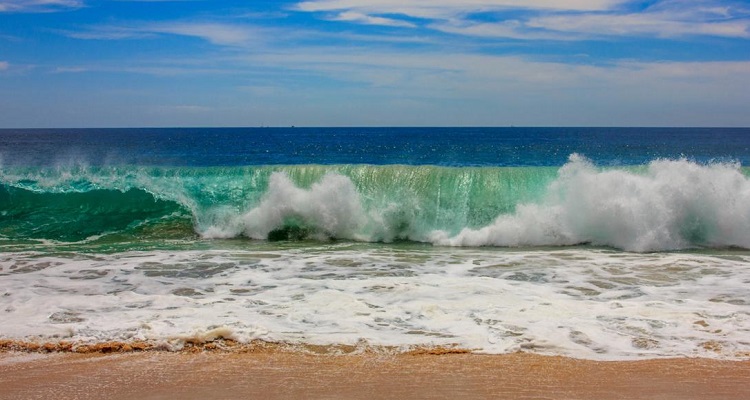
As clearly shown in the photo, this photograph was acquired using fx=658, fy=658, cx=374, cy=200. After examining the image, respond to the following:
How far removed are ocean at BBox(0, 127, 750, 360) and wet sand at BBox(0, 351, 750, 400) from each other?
1.15 feet

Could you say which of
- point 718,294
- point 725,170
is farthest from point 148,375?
point 725,170

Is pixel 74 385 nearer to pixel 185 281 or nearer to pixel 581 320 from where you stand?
pixel 185 281

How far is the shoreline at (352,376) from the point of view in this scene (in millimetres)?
4867

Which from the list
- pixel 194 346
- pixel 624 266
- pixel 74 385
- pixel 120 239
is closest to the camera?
pixel 74 385

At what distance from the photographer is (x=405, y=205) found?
14602 millimetres

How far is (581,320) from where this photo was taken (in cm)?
673

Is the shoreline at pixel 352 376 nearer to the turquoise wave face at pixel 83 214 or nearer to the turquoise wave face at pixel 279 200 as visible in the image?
the turquoise wave face at pixel 279 200

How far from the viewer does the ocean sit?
642cm

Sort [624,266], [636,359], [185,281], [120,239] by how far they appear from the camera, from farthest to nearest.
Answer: [120,239] < [624,266] < [185,281] < [636,359]

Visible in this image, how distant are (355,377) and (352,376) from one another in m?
0.03

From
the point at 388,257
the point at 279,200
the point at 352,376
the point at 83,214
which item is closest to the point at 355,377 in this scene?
the point at 352,376

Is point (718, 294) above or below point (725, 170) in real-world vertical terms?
below

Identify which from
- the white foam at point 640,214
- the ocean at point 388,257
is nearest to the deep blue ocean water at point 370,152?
the white foam at point 640,214

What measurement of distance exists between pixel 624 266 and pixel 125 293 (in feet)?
23.7
